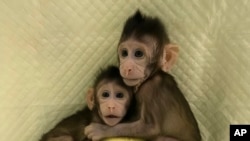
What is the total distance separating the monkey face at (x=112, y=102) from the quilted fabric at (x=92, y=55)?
0.17 m

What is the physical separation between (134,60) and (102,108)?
0.17 metres

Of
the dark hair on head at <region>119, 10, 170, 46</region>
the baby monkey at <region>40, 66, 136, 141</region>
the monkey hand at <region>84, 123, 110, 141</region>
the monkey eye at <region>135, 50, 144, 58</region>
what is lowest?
the monkey hand at <region>84, 123, 110, 141</region>

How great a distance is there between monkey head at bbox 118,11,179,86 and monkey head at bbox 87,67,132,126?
39 millimetres

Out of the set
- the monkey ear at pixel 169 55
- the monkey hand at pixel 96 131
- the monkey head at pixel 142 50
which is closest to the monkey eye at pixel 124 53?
the monkey head at pixel 142 50

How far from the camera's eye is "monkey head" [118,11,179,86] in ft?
5.74

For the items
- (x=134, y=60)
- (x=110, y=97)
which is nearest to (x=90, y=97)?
(x=110, y=97)

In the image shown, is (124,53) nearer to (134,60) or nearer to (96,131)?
(134,60)

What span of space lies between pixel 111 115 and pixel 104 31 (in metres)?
0.32

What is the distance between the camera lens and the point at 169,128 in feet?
5.80

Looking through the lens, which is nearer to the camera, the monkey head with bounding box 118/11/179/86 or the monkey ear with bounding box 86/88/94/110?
the monkey head with bounding box 118/11/179/86

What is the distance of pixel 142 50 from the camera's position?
1.76 metres

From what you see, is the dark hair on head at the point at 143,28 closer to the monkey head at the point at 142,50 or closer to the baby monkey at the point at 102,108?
the monkey head at the point at 142,50

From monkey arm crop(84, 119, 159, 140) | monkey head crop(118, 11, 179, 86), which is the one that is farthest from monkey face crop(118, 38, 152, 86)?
monkey arm crop(84, 119, 159, 140)

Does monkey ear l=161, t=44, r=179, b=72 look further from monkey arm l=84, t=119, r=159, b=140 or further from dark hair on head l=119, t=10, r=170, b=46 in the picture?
monkey arm l=84, t=119, r=159, b=140
